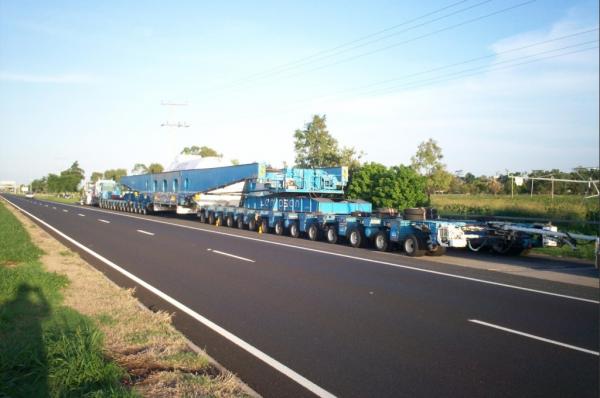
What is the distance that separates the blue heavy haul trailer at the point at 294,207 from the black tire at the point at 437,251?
32 mm

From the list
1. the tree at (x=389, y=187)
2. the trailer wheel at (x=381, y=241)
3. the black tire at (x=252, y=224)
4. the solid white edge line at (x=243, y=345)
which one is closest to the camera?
the solid white edge line at (x=243, y=345)

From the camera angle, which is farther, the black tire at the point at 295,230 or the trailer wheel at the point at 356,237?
the black tire at the point at 295,230

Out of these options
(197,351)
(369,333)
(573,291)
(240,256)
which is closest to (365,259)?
(240,256)

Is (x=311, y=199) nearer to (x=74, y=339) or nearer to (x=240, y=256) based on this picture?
(x=240, y=256)

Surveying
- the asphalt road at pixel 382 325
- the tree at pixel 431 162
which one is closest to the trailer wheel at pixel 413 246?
the asphalt road at pixel 382 325

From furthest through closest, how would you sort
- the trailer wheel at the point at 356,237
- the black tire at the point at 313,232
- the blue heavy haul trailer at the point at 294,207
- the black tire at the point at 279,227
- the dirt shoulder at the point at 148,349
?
the black tire at the point at 279,227 < the black tire at the point at 313,232 < the trailer wheel at the point at 356,237 < the blue heavy haul trailer at the point at 294,207 < the dirt shoulder at the point at 148,349

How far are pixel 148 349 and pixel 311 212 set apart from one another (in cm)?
1771

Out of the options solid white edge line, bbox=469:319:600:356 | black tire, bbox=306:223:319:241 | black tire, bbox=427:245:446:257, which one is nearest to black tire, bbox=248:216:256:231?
black tire, bbox=306:223:319:241

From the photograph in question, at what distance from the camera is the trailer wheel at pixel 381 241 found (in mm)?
18734

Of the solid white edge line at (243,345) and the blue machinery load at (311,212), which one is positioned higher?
the blue machinery load at (311,212)

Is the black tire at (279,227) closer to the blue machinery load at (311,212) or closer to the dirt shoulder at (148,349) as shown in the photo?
the blue machinery load at (311,212)

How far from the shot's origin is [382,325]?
7891 mm

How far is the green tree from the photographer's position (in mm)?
44719

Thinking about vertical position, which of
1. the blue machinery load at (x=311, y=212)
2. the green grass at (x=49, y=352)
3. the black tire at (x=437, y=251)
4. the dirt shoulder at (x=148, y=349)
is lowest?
the black tire at (x=437, y=251)
